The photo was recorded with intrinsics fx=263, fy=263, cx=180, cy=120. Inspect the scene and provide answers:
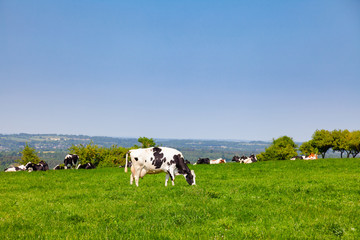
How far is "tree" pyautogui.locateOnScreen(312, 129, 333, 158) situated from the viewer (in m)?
84.9

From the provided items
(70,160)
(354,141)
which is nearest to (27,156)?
(70,160)

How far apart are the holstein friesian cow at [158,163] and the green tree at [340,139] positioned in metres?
80.2

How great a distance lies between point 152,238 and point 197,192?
7.00 meters

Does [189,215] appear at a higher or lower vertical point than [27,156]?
higher

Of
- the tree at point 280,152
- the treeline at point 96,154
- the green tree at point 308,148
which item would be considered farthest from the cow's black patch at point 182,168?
the green tree at point 308,148

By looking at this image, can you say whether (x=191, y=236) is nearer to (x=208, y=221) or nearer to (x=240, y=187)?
(x=208, y=221)

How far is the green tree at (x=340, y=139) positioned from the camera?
8238 centimetres

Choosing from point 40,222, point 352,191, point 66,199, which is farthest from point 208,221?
point 352,191

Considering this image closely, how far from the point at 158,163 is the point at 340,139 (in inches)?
3257

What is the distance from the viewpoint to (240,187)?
17234 millimetres

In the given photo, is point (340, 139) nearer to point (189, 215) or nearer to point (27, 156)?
point (189, 215)

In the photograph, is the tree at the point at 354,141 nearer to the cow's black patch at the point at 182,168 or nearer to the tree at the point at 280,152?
the tree at the point at 280,152

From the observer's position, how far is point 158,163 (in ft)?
62.2

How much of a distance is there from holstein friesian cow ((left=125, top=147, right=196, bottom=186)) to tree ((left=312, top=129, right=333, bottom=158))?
8016 centimetres
